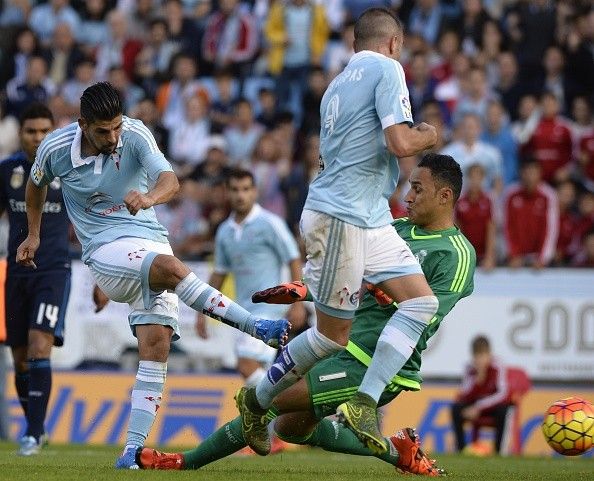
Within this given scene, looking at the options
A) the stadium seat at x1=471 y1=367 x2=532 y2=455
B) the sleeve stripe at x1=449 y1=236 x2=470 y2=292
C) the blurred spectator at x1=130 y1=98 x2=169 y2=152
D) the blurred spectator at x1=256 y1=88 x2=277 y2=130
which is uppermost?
the blurred spectator at x1=256 y1=88 x2=277 y2=130

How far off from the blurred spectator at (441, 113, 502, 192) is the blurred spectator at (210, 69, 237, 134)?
3.68 m

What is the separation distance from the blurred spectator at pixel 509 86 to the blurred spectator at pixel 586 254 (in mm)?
2872

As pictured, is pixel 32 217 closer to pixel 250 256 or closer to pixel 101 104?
Result: pixel 101 104

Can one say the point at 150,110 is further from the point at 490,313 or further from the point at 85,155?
the point at 85,155

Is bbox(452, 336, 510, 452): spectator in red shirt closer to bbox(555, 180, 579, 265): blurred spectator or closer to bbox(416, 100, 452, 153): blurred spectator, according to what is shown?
bbox(555, 180, 579, 265): blurred spectator

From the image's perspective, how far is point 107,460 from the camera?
10805mm

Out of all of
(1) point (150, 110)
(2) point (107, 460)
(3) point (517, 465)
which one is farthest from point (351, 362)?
(1) point (150, 110)

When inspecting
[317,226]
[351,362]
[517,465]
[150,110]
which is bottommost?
[517,465]

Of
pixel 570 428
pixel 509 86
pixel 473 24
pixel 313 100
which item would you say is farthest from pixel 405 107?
pixel 473 24

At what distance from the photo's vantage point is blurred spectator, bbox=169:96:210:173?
19406mm

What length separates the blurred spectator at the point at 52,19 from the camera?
72.2ft

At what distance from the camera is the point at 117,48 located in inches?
851

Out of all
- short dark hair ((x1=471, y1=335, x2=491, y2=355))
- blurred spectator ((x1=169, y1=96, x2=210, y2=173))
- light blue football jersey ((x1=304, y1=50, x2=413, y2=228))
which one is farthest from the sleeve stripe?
blurred spectator ((x1=169, y1=96, x2=210, y2=173))

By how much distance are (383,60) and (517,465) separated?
193 inches
